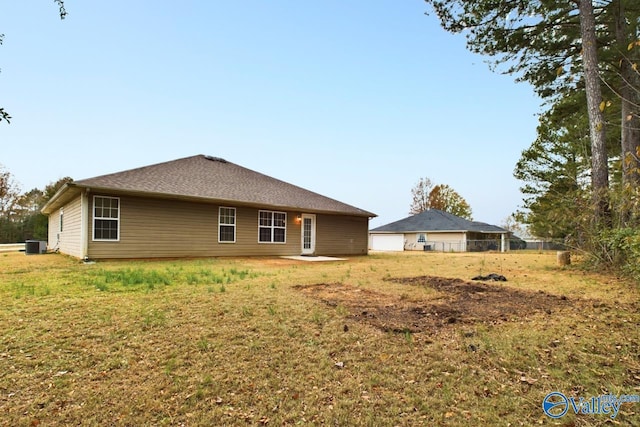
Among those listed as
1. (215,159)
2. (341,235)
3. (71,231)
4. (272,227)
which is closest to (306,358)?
(272,227)

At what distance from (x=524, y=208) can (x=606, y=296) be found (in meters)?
18.0

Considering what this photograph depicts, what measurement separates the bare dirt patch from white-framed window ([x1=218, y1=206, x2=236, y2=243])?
25.4ft

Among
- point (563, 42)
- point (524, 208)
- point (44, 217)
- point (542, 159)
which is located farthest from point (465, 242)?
point (44, 217)

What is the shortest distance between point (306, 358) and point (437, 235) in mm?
28480

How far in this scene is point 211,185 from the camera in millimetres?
13172

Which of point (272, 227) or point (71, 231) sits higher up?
point (272, 227)

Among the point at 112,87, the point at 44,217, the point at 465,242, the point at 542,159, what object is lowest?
the point at 465,242

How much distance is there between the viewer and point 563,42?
10.1 meters

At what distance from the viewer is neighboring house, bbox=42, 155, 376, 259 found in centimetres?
1040

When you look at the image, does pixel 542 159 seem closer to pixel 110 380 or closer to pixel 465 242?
pixel 465 242

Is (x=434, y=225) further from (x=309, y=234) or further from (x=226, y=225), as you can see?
(x=226, y=225)

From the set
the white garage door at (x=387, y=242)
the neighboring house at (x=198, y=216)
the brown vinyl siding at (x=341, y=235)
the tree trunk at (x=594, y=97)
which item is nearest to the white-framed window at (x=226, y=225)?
the neighboring house at (x=198, y=216)

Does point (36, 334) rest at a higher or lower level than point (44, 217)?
lower

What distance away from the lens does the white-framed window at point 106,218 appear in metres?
10.2
